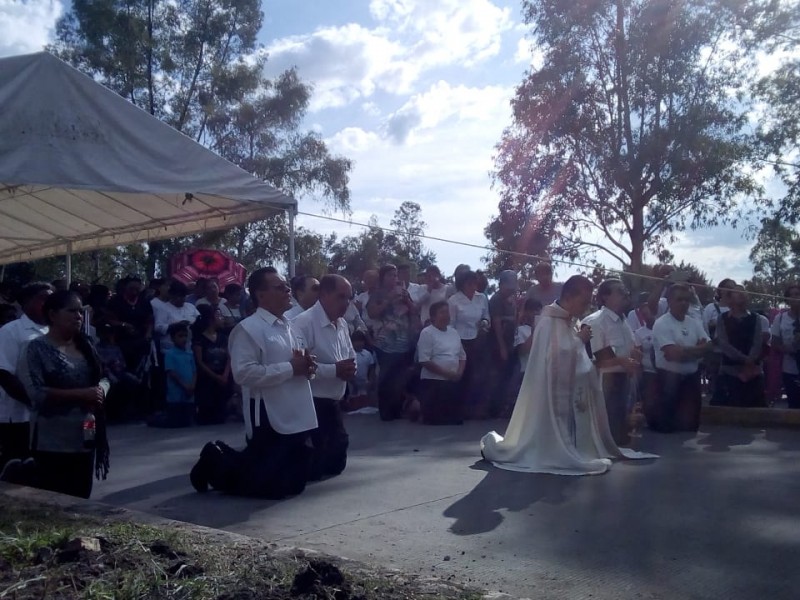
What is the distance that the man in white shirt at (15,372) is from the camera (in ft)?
21.0

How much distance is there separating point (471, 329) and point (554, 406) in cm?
437

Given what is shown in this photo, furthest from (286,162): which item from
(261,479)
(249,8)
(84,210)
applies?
(261,479)

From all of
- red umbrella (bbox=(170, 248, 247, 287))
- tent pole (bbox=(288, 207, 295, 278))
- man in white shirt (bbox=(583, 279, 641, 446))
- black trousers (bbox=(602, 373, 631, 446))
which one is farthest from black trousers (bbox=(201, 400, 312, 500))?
red umbrella (bbox=(170, 248, 247, 287))

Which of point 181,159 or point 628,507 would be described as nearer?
point 628,507

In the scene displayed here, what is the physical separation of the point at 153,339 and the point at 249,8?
2385 cm

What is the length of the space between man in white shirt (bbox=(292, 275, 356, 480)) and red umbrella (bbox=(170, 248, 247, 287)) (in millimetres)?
9078

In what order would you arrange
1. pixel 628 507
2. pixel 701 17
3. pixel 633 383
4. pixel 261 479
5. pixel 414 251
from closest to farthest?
pixel 628 507
pixel 261 479
pixel 633 383
pixel 701 17
pixel 414 251

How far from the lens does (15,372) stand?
21.0 feet

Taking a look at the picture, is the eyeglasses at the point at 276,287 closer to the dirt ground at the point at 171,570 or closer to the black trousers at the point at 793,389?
the dirt ground at the point at 171,570

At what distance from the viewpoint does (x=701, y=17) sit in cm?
2433

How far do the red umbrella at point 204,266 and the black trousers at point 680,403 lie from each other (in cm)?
873

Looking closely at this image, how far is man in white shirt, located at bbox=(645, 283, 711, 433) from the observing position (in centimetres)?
1043

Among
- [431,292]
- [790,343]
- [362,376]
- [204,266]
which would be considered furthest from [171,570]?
[204,266]

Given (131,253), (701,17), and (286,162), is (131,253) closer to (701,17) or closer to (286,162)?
(286,162)
